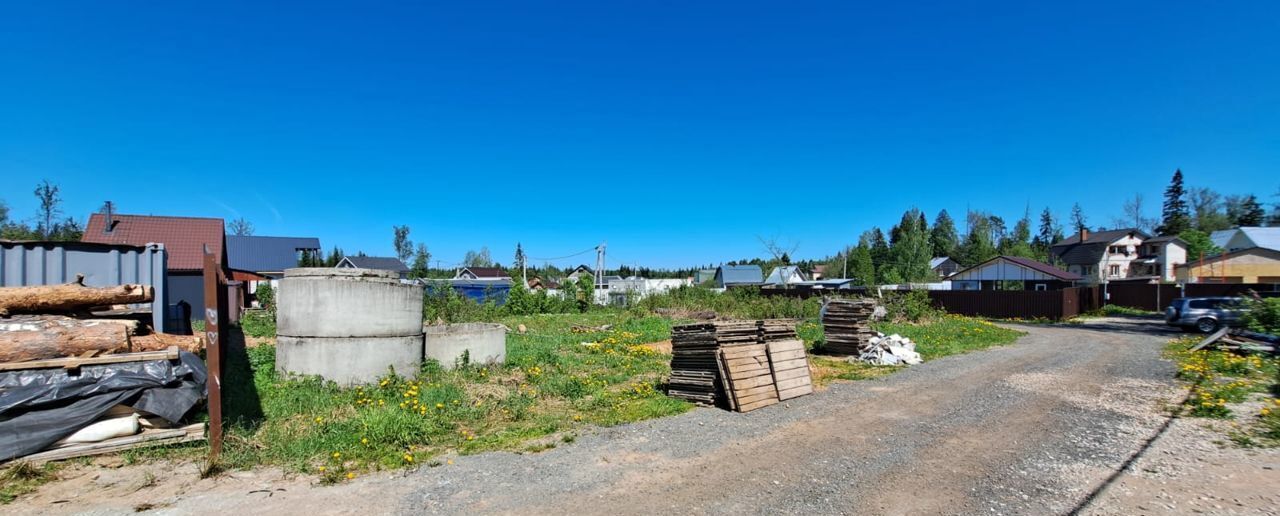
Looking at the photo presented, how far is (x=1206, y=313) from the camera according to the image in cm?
2241

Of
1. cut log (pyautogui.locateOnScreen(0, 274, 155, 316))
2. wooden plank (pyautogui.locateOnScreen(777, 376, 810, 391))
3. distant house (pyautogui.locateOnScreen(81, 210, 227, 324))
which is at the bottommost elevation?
Answer: wooden plank (pyautogui.locateOnScreen(777, 376, 810, 391))

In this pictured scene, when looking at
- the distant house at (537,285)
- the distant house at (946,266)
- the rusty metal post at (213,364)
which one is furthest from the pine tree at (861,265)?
the rusty metal post at (213,364)

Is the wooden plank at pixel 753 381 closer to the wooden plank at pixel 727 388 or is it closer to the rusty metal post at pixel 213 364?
the wooden plank at pixel 727 388

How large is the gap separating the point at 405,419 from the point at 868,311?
11812 millimetres

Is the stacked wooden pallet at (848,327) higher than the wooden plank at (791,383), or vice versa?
the stacked wooden pallet at (848,327)

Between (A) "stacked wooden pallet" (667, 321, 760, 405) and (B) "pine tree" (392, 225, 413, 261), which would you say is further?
(B) "pine tree" (392, 225, 413, 261)

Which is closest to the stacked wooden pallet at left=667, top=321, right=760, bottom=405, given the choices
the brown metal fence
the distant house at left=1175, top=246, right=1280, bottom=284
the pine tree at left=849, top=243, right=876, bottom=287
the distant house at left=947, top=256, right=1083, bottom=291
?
the brown metal fence

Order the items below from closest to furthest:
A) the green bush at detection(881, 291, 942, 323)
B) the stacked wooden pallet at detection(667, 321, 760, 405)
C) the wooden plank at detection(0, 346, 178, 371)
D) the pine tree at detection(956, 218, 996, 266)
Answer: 1. the wooden plank at detection(0, 346, 178, 371)
2. the stacked wooden pallet at detection(667, 321, 760, 405)
3. the green bush at detection(881, 291, 942, 323)
4. the pine tree at detection(956, 218, 996, 266)

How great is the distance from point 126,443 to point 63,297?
8.58 feet

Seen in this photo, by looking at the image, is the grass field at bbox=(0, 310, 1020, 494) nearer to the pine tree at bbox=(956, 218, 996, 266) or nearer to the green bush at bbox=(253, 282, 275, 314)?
the green bush at bbox=(253, 282, 275, 314)

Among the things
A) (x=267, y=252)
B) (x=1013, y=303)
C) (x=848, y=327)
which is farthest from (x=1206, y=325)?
(x=267, y=252)

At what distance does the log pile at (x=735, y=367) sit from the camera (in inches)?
356

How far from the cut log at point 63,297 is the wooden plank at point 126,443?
7.90 feet

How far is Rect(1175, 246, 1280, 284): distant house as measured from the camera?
41500 mm
